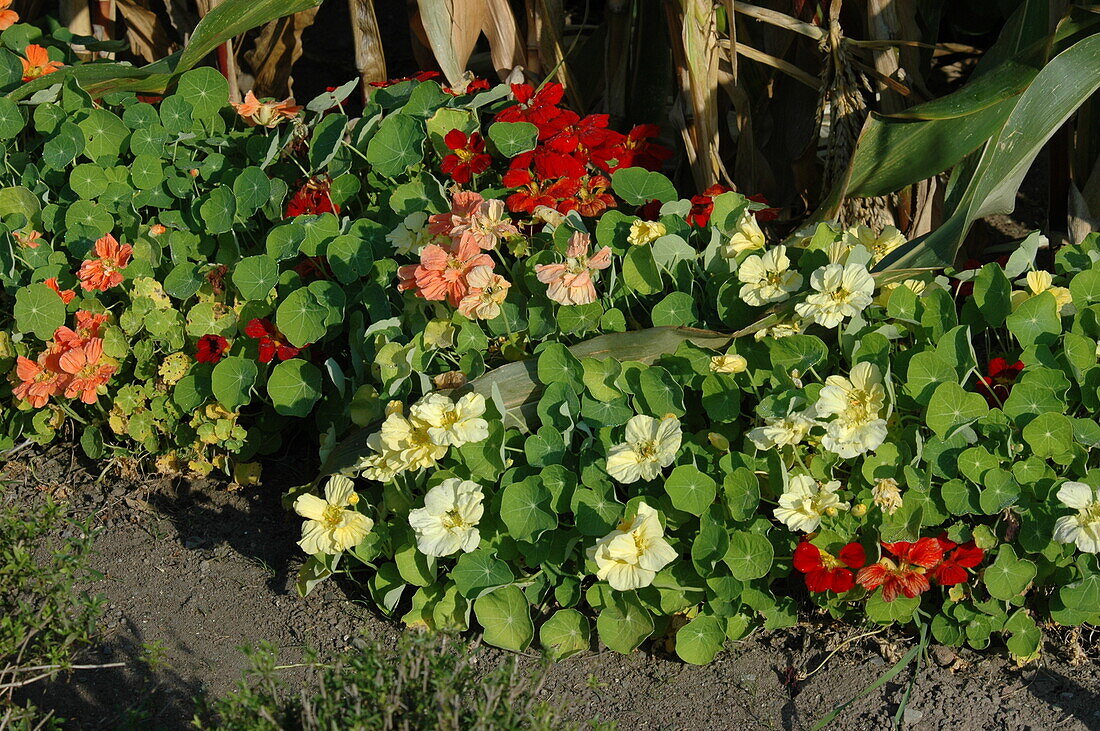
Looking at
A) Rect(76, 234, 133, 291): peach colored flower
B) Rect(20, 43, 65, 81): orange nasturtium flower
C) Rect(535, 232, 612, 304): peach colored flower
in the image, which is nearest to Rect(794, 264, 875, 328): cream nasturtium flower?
Rect(535, 232, 612, 304): peach colored flower

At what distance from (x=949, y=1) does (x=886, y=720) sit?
2.32m

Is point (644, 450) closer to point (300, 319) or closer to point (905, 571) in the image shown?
point (905, 571)

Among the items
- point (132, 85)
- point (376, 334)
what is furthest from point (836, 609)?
point (132, 85)

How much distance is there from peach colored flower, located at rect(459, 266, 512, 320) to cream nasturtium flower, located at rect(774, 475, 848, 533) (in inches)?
22.5

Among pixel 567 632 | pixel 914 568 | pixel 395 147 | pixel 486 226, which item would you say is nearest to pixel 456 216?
pixel 486 226

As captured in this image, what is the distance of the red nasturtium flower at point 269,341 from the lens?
82.5 inches

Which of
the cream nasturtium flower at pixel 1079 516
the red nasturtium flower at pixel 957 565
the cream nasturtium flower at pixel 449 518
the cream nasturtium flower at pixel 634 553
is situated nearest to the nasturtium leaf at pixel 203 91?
Answer: the cream nasturtium flower at pixel 449 518

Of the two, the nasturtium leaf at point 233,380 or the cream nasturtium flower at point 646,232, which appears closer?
the cream nasturtium flower at point 646,232

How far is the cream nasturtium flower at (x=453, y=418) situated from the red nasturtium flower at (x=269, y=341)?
43 cm

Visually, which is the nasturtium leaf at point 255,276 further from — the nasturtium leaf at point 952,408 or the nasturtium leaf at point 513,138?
the nasturtium leaf at point 952,408

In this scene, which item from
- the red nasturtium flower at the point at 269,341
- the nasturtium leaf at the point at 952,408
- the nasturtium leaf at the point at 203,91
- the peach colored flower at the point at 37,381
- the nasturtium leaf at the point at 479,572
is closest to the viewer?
the nasturtium leaf at the point at 952,408

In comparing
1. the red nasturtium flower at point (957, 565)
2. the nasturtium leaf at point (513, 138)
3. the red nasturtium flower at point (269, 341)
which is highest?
the nasturtium leaf at point (513, 138)

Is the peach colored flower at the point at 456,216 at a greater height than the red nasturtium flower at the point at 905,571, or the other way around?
the peach colored flower at the point at 456,216

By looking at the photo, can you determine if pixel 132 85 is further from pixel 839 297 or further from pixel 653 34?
pixel 839 297
